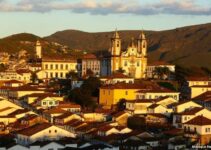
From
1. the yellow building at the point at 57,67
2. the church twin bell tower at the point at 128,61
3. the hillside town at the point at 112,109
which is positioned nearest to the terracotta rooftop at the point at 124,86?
the hillside town at the point at 112,109

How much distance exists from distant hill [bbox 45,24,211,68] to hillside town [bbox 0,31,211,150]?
126ft

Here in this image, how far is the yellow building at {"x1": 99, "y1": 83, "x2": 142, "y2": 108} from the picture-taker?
137 feet

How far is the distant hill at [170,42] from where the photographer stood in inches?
4311

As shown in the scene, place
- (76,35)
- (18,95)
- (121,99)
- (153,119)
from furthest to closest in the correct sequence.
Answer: (76,35), (18,95), (121,99), (153,119)

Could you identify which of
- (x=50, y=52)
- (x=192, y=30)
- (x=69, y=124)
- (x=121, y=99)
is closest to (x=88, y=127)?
(x=69, y=124)

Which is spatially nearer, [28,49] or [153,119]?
[153,119]

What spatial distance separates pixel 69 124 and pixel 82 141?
5.22 m

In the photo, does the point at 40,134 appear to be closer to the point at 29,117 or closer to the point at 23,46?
the point at 29,117

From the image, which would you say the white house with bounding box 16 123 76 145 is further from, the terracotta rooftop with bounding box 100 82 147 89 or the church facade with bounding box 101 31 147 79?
the church facade with bounding box 101 31 147 79

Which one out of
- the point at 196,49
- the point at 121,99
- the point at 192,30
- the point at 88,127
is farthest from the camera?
the point at 192,30

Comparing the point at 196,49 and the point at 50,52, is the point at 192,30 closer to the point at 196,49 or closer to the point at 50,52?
the point at 196,49

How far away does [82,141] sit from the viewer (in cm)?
2928

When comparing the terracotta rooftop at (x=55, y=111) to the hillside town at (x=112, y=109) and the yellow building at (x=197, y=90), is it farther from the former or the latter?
the yellow building at (x=197, y=90)

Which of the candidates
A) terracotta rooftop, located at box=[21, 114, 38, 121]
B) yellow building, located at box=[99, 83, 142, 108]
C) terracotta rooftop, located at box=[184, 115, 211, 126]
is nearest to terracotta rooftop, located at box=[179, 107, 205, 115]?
terracotta rooftop, located at box=[184, 115, 211, 126]
